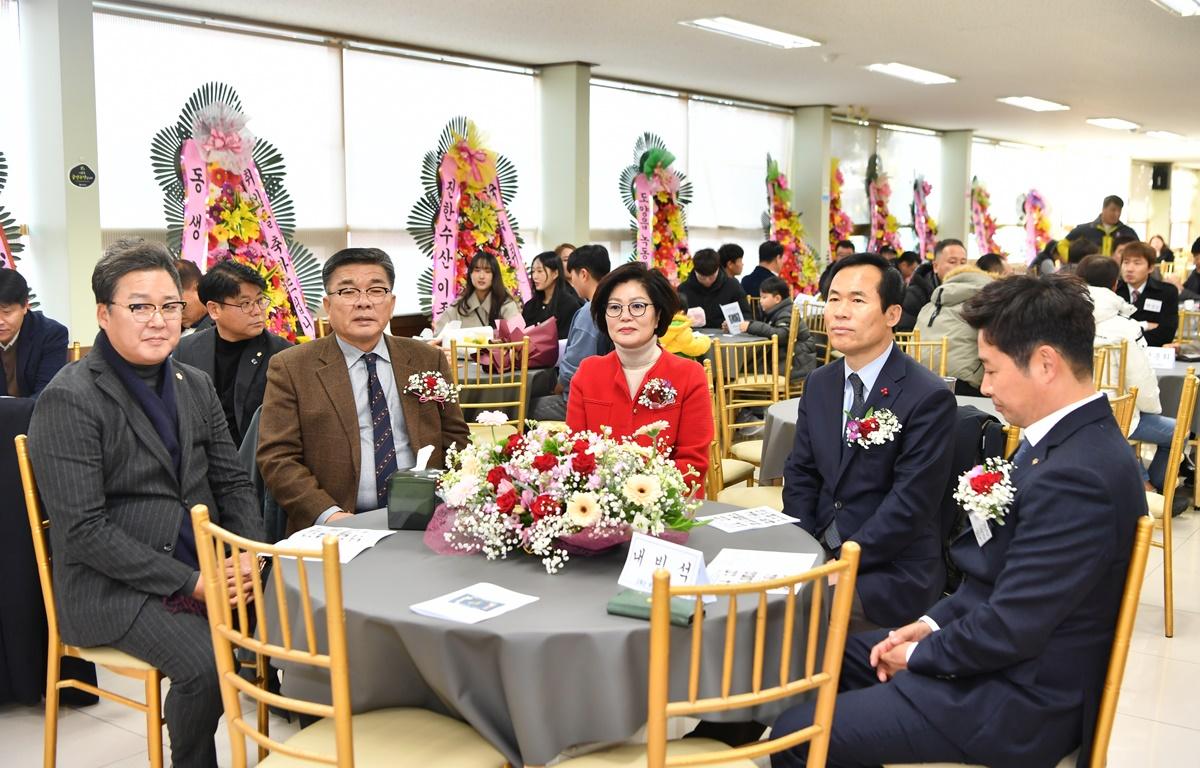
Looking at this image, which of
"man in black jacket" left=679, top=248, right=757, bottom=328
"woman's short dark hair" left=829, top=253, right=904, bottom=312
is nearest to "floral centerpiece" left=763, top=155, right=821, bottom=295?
"man in black jacket" left=679, top=248, right=757, bottom=328

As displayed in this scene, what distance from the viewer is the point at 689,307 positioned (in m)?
8.36

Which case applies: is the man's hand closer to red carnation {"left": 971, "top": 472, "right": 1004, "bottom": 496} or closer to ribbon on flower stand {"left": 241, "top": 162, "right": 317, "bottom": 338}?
red carnation {"left": 971, "top": 472, "right": 1004, "bottom": 496}

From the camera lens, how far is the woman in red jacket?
3.33 metres

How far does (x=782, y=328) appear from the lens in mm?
7434

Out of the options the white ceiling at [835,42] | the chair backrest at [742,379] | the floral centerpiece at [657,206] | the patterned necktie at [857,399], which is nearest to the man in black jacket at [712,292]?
the chair backrest at [742,379]

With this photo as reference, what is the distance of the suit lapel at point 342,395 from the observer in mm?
3041

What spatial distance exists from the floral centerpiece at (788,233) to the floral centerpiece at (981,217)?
502cm

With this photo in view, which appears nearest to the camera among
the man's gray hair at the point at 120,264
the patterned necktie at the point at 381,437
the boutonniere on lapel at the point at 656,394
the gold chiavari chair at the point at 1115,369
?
the man's gray hair at the point at 120,264

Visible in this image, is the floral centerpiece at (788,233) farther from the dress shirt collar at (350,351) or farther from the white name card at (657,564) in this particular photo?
the white name card at (657,564)

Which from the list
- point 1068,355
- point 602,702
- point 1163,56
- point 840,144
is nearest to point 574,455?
point 602,702

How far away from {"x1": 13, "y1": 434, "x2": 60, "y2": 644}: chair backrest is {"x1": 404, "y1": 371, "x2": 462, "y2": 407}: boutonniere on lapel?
1.04 m

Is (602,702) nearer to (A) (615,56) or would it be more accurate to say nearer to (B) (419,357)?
(B) (419,357)

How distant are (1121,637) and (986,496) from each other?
334 millimetres

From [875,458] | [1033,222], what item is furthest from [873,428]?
[1033,222]
